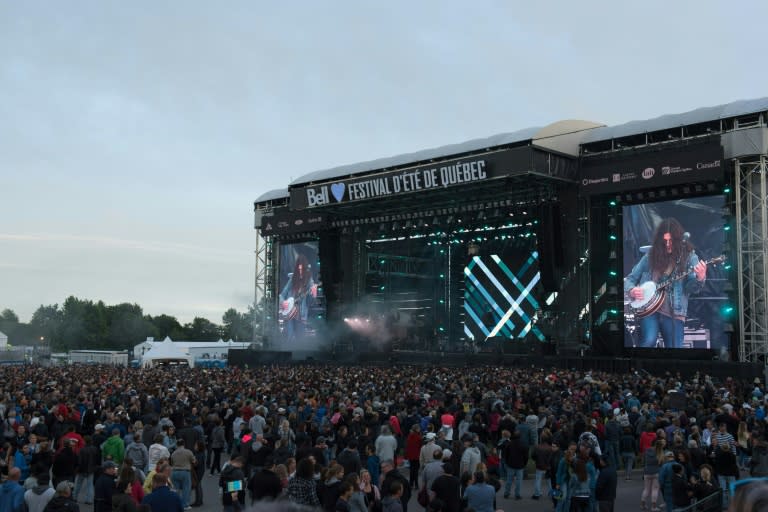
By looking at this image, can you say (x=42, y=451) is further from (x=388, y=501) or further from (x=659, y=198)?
(x=659, y=198)

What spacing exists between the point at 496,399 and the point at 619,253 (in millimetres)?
17651

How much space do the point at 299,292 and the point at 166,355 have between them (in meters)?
10.2

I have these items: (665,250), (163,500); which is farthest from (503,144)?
(163,500)

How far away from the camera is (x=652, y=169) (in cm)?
3080

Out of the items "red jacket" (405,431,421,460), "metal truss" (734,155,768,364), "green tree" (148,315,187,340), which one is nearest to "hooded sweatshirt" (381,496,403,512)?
"red jacket" (405,431,421,460)

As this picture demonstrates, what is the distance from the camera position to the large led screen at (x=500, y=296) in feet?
137

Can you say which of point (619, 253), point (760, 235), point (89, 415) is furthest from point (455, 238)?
point (89, 415)

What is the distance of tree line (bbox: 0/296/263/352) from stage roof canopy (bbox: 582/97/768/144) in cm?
7563

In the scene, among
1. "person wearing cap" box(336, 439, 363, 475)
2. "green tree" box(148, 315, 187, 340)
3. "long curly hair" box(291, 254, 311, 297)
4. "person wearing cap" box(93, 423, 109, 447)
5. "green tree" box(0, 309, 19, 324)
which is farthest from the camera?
"green tree" box(0, 309, 19, 324)

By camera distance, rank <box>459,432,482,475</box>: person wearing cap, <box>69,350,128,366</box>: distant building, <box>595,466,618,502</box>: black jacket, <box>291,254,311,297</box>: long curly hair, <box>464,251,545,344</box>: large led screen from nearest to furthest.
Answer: <box>595,466,618,502</box>: black jacket
<box>459,432,482,475</box>: person wearing cap
<box>464,251,545,344</box>: large led screen
<box>291,254,311,297</box>: long curly hair
<box>69,350,128,366</box>: distant building

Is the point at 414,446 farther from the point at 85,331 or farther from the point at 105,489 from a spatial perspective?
the point at 85,331

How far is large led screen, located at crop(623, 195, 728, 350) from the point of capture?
29.3 meters

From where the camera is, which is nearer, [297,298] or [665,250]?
[665,250]

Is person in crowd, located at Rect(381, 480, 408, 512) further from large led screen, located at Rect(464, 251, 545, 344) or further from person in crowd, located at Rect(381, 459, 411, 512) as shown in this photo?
large led screen, located at Rect(464, 251, 545, 344)
